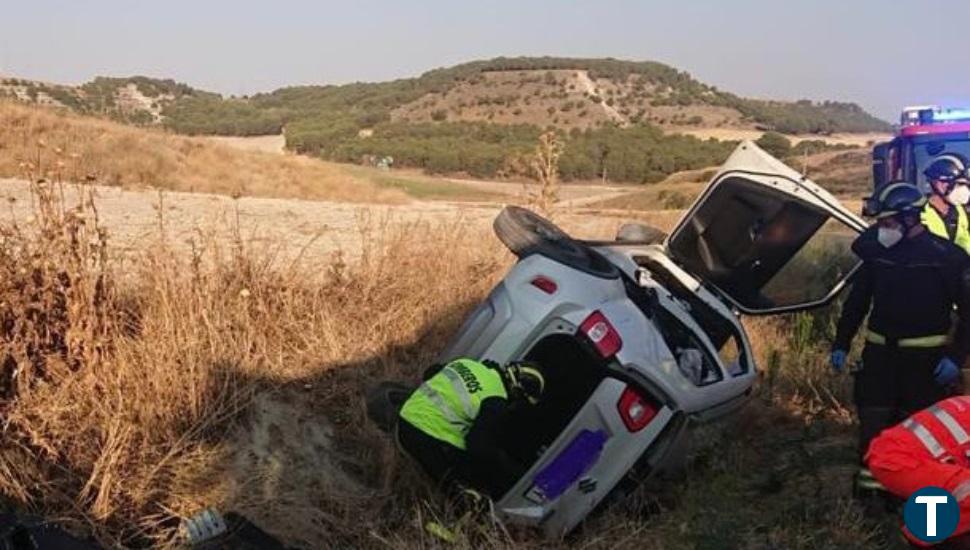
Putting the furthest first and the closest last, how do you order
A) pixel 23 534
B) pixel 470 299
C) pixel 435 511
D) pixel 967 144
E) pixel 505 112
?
pixel 505 112 → pixel 967 144 → pixel 470 299 → pixel 435 511 → pixel 23 534

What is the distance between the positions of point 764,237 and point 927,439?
117 inches

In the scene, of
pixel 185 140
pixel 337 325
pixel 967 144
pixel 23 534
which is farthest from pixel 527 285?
pixel 185 140

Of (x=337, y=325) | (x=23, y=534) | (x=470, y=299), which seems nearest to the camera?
(x=23, y=534)

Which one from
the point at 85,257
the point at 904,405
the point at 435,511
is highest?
the point at 85,257

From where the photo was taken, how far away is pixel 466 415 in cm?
443

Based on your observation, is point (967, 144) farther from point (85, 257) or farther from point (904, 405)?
point (85, 257)

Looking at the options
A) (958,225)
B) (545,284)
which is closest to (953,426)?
(545,284)

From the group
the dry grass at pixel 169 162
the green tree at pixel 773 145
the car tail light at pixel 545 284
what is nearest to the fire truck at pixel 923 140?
the green tree at pixel 773 145

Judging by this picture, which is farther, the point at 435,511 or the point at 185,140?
the point at 185,140

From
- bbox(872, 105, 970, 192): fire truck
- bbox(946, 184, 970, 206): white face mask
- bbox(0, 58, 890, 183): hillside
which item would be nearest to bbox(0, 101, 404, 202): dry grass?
bbox(0, 58, 890, 183): hillside

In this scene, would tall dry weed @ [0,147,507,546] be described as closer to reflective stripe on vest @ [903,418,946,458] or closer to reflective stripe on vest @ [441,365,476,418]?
reflective stripe on vest @ [441,365,476,418]

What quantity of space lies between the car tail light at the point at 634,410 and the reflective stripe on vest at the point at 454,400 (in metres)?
0.71

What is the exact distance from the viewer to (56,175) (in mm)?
5254

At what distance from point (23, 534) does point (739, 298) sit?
4.00 m
